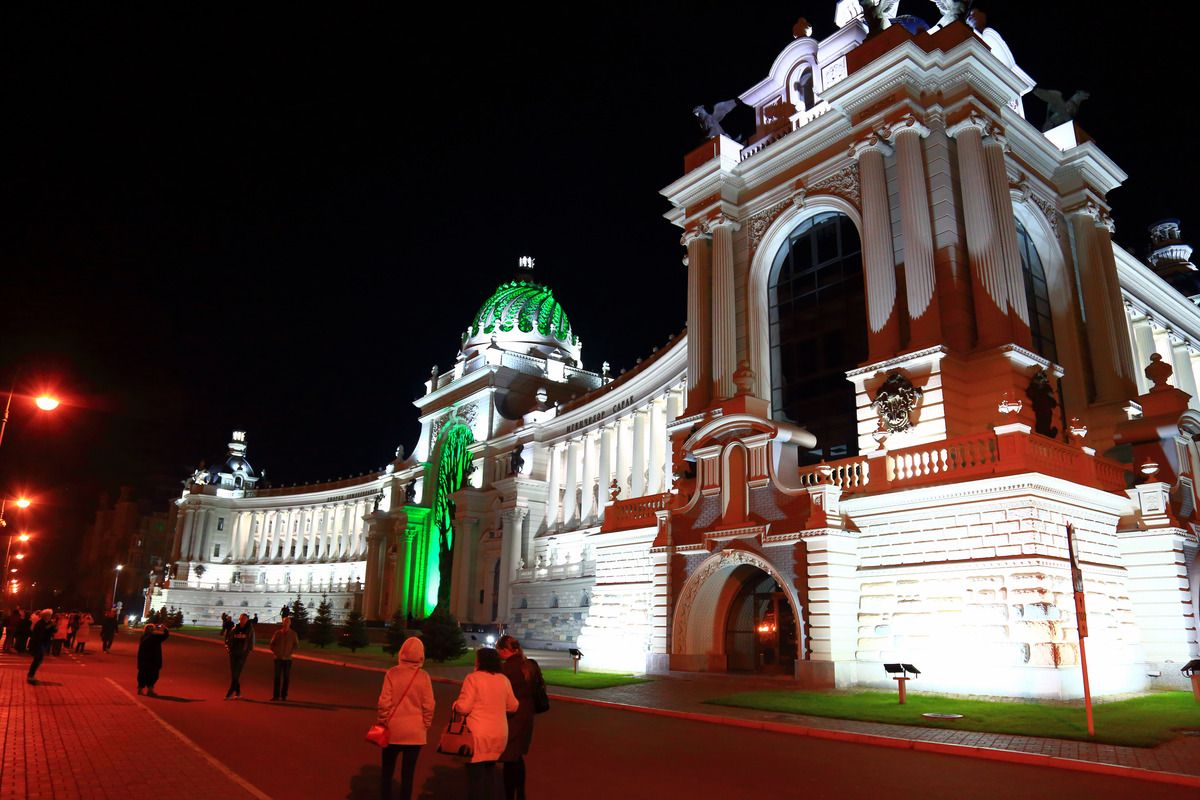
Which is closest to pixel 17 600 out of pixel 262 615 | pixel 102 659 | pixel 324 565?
pixel 262 615

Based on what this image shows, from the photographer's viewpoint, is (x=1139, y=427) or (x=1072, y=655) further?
(x=1139, y=427)

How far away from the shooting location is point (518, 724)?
314 inches

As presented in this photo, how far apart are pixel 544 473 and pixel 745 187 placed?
98.6 ft

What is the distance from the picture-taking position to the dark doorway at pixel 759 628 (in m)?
24.1

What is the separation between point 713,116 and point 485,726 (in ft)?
108

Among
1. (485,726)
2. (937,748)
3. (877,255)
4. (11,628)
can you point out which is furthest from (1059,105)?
(11,628)


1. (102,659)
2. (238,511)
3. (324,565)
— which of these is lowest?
(102,659)

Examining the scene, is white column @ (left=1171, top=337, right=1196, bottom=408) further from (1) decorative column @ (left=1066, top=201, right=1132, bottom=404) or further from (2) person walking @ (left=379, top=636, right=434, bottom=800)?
(2) person walking @ (left=379, top=636, right=434, bottom=800)

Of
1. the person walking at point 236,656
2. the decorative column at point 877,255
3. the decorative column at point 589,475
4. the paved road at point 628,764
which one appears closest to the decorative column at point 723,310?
the decorative column at point 877,255

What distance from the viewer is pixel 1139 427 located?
83.6 feet

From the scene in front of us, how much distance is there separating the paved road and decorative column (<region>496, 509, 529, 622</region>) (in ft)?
128

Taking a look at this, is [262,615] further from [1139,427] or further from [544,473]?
[1139,427]

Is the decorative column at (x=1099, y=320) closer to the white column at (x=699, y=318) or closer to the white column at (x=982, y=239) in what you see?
the white column at (x=982, y=239)

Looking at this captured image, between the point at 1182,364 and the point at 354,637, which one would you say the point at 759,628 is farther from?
the point at 1182,364
